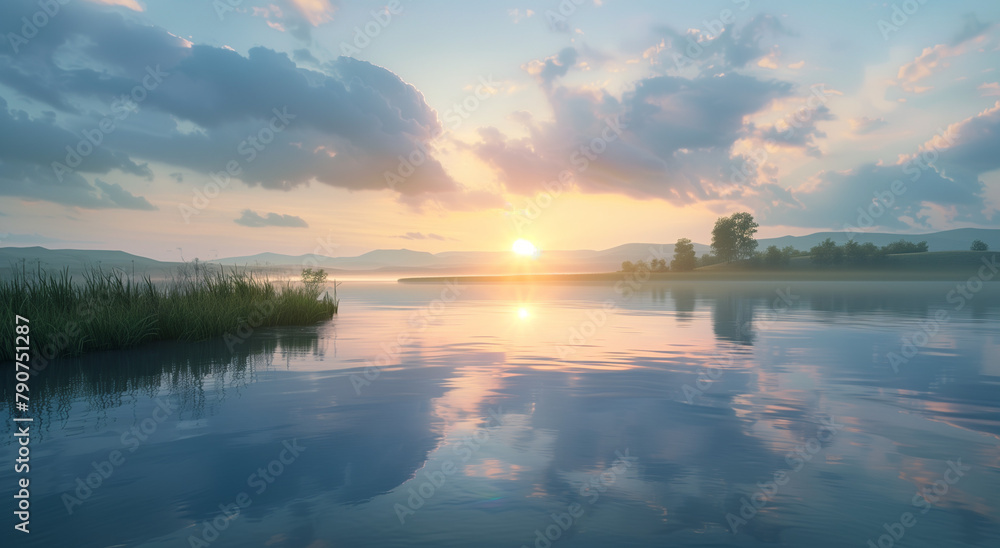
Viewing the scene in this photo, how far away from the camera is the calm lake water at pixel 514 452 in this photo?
194 inches

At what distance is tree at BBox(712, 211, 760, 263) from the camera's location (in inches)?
5906

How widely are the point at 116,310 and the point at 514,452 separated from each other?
16938 mm

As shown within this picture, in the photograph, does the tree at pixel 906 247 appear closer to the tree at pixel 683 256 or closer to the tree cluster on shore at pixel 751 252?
the tree cluster on shore at pixel 751 252

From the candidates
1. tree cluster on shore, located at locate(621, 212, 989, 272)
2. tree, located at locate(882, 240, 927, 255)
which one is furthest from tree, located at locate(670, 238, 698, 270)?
tree, located at locate(882, 240, 927, 255)

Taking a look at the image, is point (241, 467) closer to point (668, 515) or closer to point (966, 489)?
point (668, 515)

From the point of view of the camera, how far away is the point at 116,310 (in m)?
17.5

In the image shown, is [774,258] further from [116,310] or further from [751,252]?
[116,310]

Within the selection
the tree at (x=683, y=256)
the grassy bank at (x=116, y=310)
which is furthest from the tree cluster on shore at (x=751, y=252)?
the grassy bank at (x=116, y=310)

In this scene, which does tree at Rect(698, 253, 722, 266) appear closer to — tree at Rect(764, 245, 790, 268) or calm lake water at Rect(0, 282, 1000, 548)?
tree at Rect(764, 245, 790, 268)

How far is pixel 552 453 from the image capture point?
698cm

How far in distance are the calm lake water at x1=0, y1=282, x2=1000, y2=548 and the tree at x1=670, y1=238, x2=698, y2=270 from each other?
5120 inches

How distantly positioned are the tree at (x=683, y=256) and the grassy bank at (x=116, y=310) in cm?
12966

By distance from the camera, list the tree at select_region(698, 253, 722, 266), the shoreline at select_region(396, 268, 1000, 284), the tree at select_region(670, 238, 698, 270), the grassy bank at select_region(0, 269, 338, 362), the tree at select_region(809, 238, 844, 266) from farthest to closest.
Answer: the tree at select_region(698, 253, 722, 266) → the tree at select_region(670, 238, 698, 270) → the tree at select_region(809, 238, 844, 266) → the shoreline at select_region(396, 268, 1000, 284) → the grassy bank at select_region(0, 269, 338, 362)

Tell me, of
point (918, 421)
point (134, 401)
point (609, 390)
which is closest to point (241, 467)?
point (134, 401)
